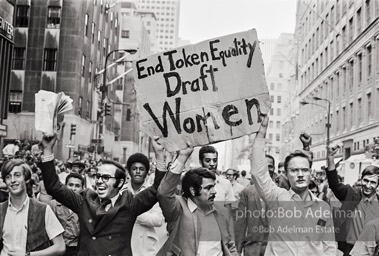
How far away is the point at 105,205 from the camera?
489 centimetres

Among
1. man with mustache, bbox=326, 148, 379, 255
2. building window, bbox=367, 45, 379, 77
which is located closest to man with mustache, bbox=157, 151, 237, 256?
man with mustache, bbox=326, 148, 379, 255

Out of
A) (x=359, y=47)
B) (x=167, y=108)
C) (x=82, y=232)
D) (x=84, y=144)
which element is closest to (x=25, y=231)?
(x=82, y=232)

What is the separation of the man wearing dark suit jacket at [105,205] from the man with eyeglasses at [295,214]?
2.93 ft

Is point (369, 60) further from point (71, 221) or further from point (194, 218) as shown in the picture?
point (194, 218)

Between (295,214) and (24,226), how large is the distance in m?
2.25

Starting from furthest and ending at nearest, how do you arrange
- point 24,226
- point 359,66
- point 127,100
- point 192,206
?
point 127,100 < point 359,66 < point 192,206 < point 24,226

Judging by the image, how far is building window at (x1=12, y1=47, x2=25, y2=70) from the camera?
41000 millimetres

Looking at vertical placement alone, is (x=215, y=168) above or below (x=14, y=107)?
below

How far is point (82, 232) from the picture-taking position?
4.88m

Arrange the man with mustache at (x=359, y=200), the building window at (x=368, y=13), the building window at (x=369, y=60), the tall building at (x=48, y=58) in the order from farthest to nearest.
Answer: the tall building at (x=48, y=58) → the building window at (x=369, y=60) → the building window at (x=368, y=13) → the man with mustache at (x=359, y=200)

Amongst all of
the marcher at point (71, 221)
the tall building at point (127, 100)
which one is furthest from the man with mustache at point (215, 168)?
the tall building at point (127, 100)

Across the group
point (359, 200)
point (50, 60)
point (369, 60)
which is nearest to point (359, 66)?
point (369, 60)

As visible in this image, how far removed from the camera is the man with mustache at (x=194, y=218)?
4668mm

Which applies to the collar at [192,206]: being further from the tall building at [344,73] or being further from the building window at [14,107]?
the building window at [14,107]
